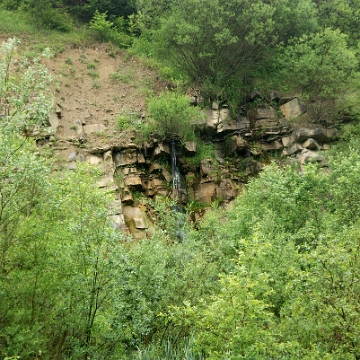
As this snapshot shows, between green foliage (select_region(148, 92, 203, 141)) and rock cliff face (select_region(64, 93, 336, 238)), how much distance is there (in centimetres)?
71

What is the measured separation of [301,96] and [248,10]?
24.4 ft

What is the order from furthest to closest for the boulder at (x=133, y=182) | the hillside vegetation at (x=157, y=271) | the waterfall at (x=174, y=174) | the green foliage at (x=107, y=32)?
the green foliage at (x=107, y=32) → the waterfall at (x=174, y=174) → the boulder at (x=133, y=182) → the hillside vegetation at (x=157, y=271)

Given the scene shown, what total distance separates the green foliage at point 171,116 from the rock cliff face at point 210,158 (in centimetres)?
71

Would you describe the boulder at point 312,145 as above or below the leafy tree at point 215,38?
below

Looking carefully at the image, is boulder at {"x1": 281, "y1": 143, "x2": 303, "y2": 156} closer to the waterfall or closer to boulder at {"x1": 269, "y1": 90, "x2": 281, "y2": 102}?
boulder at {"x1": 269, "y1": 90, "x2": 281, "y2": 102}

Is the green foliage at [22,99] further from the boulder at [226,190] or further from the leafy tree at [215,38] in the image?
the leafy tree at [215,38]

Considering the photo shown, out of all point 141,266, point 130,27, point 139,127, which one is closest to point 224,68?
point 139,127

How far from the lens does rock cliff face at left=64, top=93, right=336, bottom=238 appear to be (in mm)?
26391

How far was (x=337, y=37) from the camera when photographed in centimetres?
3028

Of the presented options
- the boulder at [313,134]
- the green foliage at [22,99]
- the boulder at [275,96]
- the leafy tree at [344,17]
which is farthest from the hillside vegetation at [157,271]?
the leafy tree at [344,17]

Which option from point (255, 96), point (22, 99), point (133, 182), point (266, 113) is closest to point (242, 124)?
point (266, 113)

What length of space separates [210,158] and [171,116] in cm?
424

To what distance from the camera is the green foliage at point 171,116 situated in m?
27.7

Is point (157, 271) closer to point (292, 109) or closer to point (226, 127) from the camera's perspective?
point (226, 127)
